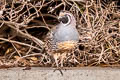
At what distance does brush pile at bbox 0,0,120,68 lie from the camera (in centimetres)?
298

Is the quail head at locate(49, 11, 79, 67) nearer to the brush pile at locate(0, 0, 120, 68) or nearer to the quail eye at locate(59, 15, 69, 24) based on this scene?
the quail eye at locate(59, 15, 69, 24)

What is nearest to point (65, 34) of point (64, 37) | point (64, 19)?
point (64, 37)

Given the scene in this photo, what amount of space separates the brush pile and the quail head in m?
0.14

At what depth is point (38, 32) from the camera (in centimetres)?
346

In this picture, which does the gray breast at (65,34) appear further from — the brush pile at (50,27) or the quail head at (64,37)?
the brush pile at (50,27)

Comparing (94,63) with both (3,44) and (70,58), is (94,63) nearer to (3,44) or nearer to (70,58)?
(70,58)

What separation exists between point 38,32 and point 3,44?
1.36 feet

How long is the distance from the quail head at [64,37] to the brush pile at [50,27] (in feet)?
0.44

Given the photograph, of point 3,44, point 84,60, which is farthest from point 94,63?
point 3,44

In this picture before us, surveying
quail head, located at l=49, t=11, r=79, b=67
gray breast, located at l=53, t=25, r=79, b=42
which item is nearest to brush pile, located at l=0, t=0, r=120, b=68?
quail head, located at l=49, t=11, r=79, b=67

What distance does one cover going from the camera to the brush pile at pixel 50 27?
2.98 m

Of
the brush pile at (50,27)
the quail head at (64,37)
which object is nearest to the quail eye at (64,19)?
the quail head at (64,37)

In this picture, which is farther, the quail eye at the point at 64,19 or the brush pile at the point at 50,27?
the brush pile at the point at 50,27

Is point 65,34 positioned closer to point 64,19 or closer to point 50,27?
point 64,19
